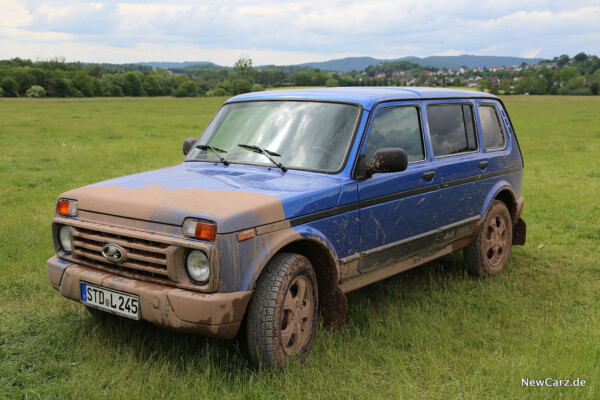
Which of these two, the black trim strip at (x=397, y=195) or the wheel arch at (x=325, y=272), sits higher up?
the black trim strip at (x=397, y=195)

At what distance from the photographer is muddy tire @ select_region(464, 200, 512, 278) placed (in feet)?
21.0

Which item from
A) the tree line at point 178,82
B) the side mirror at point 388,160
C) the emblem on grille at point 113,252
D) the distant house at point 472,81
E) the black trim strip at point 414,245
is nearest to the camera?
the emblem on grille at point 113,252

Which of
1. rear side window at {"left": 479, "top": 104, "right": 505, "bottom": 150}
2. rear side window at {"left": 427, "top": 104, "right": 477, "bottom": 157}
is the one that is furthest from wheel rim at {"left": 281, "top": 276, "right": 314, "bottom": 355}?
rear side window at {"left": 479, "top": 104, "right": 505, "bottom": 150}

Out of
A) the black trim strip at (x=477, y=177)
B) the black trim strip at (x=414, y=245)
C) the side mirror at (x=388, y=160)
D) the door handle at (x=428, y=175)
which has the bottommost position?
the black trim strip at (x=414, y=245)

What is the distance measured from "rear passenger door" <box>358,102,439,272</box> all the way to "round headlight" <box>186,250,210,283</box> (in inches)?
58.2

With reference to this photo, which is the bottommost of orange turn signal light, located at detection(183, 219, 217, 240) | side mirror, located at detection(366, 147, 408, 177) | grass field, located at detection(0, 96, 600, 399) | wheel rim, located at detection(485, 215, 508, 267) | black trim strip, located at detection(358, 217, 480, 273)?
grass field, located at detection(0, 96, 600, 399)

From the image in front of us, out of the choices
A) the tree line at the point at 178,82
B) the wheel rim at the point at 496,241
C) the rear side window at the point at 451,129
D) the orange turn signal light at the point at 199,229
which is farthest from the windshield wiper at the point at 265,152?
the tree line at the point at 178,82

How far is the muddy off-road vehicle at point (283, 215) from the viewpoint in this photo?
3.74 meters

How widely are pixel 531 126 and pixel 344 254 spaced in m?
29.6

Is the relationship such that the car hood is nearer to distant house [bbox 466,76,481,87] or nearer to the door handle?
the door handle

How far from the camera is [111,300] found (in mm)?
4016

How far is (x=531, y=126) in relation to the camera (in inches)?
1239

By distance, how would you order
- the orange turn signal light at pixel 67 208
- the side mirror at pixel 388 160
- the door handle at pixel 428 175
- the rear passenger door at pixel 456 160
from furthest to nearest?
the rear passenger door at pixel 456 160 < the door handle at pixel 428 175 < the side mirror at pixel 388 160 < the orange turn signal light at pixel 67 208

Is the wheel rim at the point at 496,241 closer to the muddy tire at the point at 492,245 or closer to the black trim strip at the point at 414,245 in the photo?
the muddy tire at the point at 492,245
